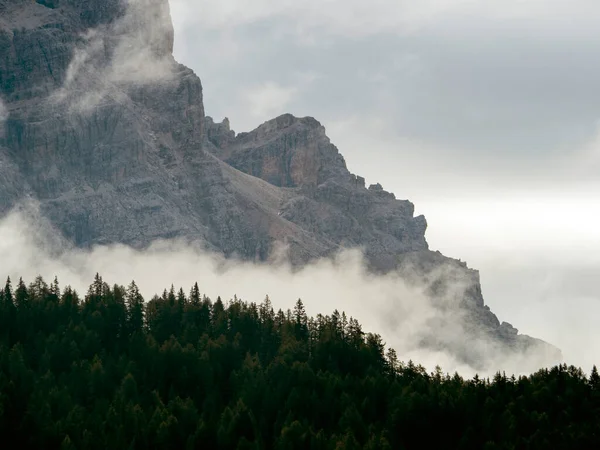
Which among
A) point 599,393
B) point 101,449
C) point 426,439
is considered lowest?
point 101,449

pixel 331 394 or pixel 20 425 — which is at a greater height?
pixel 331 394

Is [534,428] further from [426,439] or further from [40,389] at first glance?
[40,389]

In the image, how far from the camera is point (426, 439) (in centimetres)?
17825

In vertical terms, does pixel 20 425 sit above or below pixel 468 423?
below

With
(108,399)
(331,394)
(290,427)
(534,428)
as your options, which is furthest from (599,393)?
(108,399)

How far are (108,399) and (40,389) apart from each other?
11.2 metres

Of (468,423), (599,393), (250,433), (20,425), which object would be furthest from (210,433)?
(599,393)

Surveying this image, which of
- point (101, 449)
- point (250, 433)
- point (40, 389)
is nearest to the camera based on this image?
Answer: point (101, 449)

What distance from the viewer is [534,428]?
179375mm

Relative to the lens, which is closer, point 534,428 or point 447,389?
point 534,428

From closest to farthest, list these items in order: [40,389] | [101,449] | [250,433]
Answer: [101,449] < [250,433] < [40,389]

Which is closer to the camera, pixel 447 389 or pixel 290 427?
pixel 290 427

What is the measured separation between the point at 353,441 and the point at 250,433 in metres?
16.7

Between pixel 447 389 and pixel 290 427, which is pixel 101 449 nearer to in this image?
pixel 290 427
